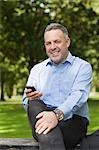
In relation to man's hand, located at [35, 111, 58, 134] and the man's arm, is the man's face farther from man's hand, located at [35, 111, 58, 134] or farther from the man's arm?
man's hand, located at [35, 111, 58, 134]

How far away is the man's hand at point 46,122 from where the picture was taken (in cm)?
348

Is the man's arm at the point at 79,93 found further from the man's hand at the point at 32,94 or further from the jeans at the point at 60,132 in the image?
the man's hand at the point at 32,94

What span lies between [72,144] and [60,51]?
3.01 ft

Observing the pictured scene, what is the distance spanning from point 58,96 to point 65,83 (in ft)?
0.48

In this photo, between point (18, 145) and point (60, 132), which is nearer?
point (60, 132)

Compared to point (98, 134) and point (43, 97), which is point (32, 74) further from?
point (98, 134)

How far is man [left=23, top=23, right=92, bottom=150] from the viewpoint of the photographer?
353 cm

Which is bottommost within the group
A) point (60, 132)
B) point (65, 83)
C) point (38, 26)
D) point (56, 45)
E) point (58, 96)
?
point (38, 26)

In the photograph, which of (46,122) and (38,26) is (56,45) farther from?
(38,26)

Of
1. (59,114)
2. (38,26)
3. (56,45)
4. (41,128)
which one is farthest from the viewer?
(38,26)

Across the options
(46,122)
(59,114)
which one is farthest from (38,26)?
(46,122)

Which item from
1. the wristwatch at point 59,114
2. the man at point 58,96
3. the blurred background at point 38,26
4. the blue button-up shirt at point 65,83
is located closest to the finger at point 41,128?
the man at point 58,96

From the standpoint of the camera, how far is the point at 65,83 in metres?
4.00

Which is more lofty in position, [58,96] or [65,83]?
[65,83]
